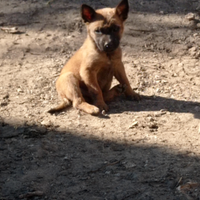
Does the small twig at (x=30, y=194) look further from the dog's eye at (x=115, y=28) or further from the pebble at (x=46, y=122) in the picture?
the dog's eye at (x=115, y=28)

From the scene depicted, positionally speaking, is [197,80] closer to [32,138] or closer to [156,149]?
[156,149]

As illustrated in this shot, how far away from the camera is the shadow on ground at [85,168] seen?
489cm

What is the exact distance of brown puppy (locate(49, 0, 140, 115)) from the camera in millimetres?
6758

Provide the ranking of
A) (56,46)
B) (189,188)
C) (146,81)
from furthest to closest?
(56,46)
(146,81)
(189,188)

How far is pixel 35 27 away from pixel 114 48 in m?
3.25

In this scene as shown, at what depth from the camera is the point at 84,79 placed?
6.98 metres

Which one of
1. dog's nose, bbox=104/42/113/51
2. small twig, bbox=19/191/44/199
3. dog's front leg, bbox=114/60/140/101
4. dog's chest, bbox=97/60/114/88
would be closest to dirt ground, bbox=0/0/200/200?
small twig, bbox=19/191/44/199

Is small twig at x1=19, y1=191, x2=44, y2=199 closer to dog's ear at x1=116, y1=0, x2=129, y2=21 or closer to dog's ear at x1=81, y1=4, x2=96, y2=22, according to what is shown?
dog's ear at x1=81, y1=4, x2=96, y2=22

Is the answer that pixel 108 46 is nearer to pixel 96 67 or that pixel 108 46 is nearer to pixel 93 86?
pixel 96 67

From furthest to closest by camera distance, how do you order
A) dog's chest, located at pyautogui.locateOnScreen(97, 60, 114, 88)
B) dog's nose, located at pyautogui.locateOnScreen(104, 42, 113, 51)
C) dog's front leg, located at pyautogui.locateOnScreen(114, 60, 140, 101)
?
dog's front leg, located at pyautogui.locateOnScreen(114, 60, 140, 101) → dog's chest, located at pyautogui.locateOnScreen(97, 60, 114, 88) → dog's nose, located at pyautogui.locateOnScreen(104, 42, 113, 51)

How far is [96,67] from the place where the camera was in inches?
275

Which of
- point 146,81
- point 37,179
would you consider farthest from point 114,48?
point 37,179

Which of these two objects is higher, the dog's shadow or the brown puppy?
the brown puppy

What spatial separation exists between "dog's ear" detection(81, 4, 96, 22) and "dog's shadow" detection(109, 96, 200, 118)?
1.37 m
